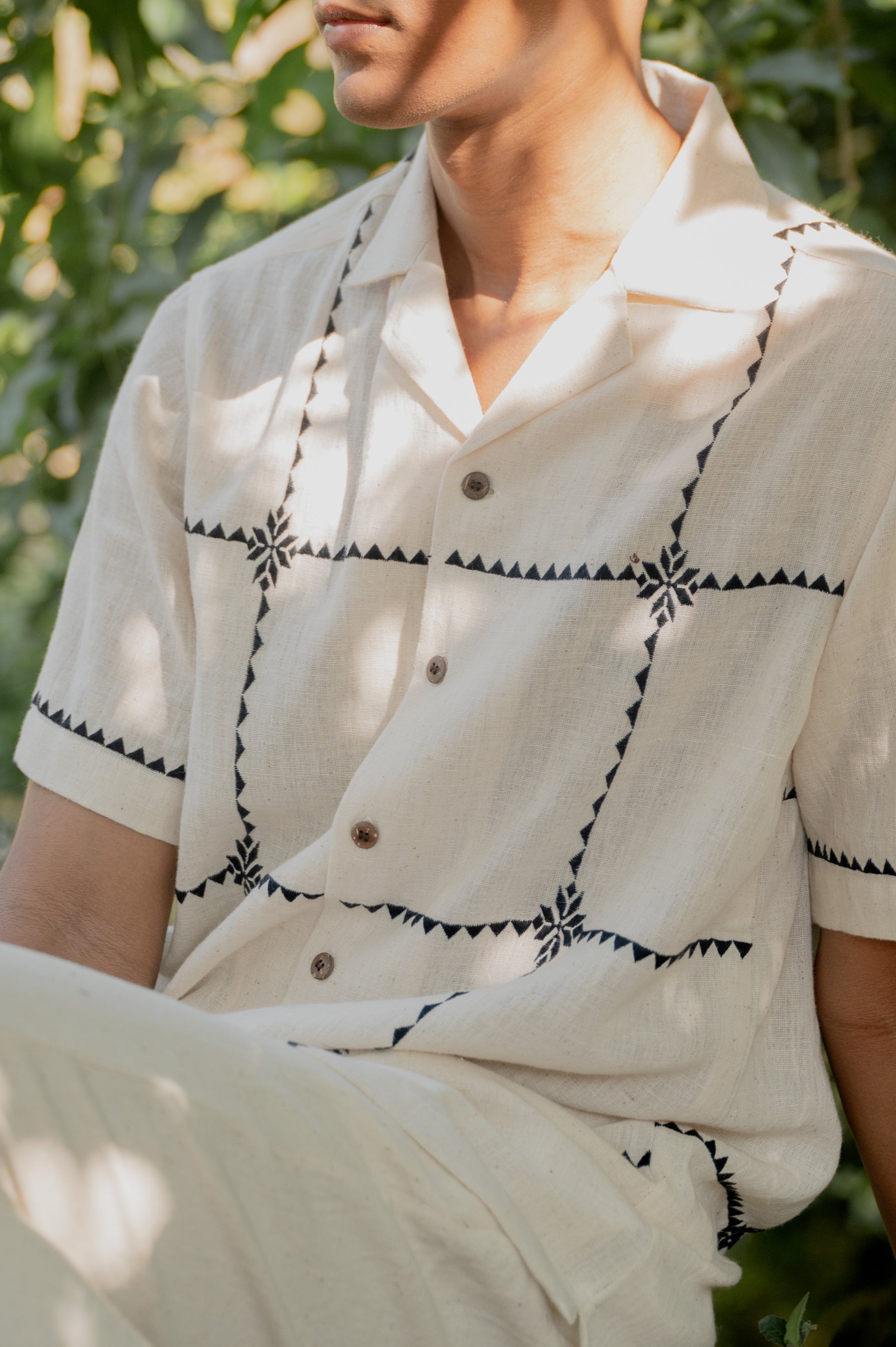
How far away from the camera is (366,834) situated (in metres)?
1.01

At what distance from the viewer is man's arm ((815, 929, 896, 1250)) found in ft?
3.23

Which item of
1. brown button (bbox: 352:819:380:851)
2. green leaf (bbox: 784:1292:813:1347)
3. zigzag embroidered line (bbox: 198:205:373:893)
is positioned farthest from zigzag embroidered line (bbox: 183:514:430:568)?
green leaf (bbox: 784:1292:813:1347)

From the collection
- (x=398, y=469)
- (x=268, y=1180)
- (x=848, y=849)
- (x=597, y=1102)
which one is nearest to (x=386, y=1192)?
(x=268, y=1180)

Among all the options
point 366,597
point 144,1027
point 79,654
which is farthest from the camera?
point 79,654

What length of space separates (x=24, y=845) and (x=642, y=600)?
563mm

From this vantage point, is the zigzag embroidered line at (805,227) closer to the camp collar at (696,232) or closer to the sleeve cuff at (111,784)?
the camp collar at (696,232)

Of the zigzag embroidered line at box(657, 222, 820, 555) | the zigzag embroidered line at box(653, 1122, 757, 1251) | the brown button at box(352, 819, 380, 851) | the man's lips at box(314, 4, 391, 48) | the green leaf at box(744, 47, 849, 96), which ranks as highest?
the man's lips at box(314, 4, 391, 48)

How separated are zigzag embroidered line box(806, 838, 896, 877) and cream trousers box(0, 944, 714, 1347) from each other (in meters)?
0.37

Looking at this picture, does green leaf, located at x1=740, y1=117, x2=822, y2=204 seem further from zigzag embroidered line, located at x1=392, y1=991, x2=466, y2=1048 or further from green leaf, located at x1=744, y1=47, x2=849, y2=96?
zigzag embroidered line, located at x1=392, y1=991, x2=466, y2=1048

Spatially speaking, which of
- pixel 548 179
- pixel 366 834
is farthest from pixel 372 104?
pixel 366 834

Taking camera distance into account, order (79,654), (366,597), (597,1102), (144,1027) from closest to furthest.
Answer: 1. (144,1027)
2. (597,1102)
3. (366,597)
4. (79,654)

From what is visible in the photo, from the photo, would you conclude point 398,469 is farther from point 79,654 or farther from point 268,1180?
point 268,1180

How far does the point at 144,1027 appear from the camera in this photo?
0.71 m

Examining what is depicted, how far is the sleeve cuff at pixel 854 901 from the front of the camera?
96 cm
